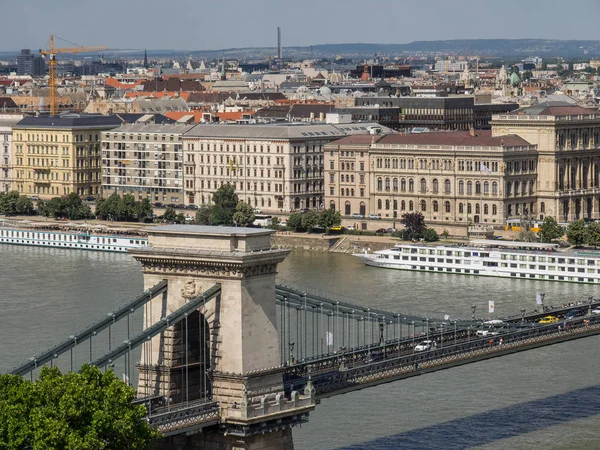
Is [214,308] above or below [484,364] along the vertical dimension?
above

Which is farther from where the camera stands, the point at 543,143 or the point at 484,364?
the point at 543,143

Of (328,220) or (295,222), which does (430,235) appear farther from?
(295,222)

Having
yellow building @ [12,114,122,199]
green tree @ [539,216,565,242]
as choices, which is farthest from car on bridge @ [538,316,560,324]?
yellow building @ [12,114,122,199]

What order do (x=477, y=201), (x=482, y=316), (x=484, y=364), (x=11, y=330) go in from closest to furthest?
(x=484, y=364) → (x=11, y=330) → (x=482, y=316) → (x=477, y=201)

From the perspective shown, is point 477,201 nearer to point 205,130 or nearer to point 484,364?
point 205,130

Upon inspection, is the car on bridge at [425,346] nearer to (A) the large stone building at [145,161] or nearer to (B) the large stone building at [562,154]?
(B) the large stone building at [562,154]

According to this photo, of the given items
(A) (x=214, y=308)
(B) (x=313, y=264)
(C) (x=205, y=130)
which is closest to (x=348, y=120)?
(C) (x=205, y=130)
